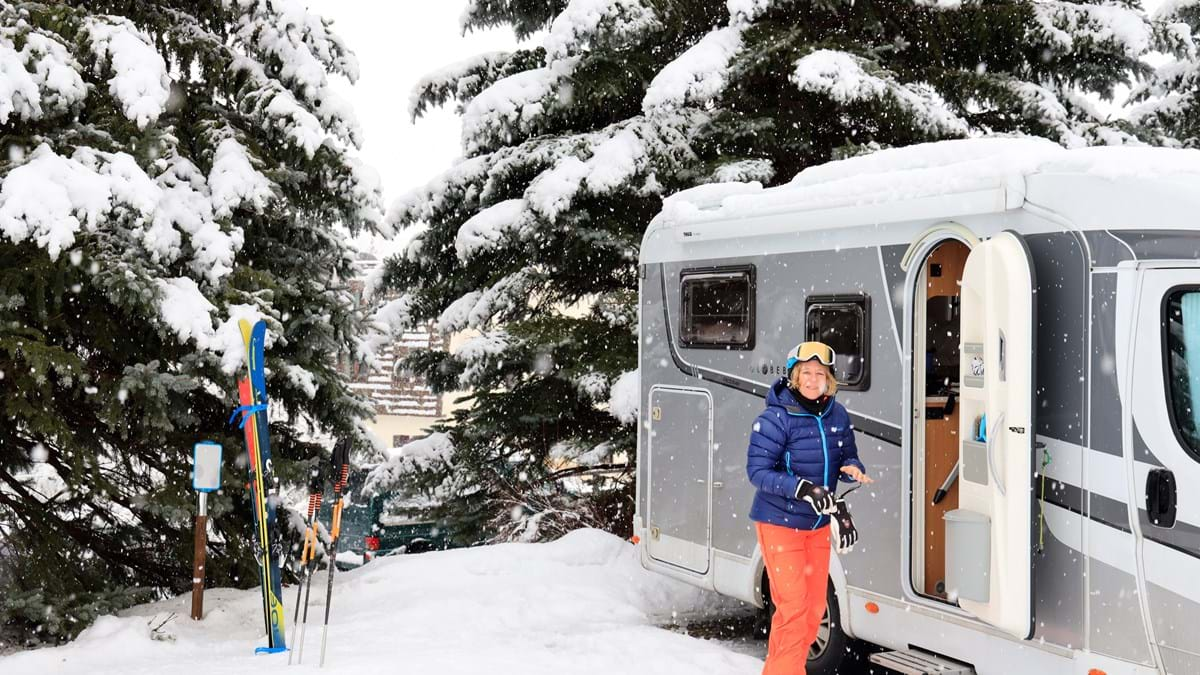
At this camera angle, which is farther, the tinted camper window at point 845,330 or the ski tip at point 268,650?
the ski tip at point 268,650

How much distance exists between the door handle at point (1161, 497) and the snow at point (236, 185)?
21.5ft

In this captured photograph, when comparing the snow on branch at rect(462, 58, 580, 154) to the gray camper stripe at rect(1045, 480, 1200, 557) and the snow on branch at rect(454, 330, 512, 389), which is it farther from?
the gray camper stripe at rect(1045, 480, 1200, 557)

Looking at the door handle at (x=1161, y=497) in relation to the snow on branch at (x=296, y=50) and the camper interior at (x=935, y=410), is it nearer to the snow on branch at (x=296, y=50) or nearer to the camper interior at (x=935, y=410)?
the camper interior at (x=935, y=410)

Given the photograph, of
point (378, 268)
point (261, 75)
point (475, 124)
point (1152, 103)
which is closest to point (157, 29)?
point (261, 75)

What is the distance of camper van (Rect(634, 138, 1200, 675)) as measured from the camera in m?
4.63

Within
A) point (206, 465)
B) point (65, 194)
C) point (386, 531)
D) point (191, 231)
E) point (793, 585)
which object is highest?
point (65, 194)

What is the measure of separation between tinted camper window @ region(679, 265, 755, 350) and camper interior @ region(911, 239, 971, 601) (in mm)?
1115

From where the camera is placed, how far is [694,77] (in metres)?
10.8

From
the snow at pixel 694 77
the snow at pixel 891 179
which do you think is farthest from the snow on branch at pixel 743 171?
the snow at pixel 891 179

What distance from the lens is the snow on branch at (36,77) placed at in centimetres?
750

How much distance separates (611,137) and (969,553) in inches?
283

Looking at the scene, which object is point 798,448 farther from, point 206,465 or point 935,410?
point 206,465

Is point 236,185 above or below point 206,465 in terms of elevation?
above

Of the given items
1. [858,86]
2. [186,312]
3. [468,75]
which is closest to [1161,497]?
[186,312]
